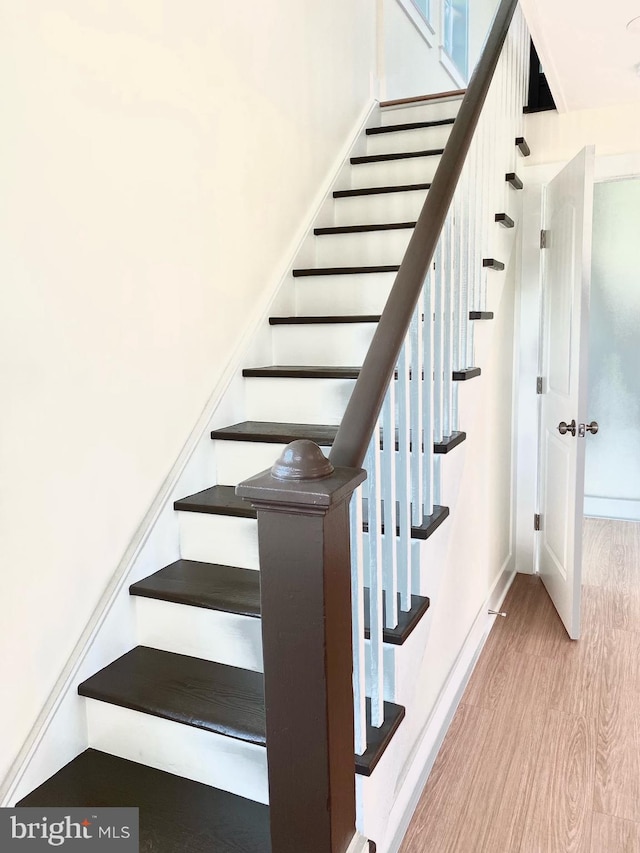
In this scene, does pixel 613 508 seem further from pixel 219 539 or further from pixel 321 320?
pixel 219 539

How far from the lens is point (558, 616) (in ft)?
9.89

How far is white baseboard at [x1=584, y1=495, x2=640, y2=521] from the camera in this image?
445 cm

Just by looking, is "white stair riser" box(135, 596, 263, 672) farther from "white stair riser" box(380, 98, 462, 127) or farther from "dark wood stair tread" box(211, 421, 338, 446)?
"white stair riser" box(380, 98, 462, 127)

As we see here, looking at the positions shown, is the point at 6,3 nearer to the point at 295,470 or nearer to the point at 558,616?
the point at 295,470

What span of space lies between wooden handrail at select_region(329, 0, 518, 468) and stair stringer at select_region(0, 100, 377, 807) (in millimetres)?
949

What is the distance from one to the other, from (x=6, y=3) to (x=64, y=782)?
5.98 feet

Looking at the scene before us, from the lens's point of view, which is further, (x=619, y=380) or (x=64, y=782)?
(x=619, y=380)

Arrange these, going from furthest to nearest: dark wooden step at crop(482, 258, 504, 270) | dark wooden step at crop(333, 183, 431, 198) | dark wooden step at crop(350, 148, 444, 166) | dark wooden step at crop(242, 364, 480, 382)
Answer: dark wooden step at crop(350, 148, 444, 166), dark wooden step at crop(333, 183, 431, 198), dark wooden step at crop(482, 258, 504, 270), dark wooden step at crop(242, 364, 480, 382)

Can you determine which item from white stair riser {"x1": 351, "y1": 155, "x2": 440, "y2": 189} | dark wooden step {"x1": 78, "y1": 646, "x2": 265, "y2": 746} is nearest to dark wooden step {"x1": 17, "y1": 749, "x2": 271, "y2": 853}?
dark wooden step {"x1": 78, "y1": 646, "x2": 265, "y2": 746}

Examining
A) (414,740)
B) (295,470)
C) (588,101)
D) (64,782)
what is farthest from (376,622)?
(588,101)

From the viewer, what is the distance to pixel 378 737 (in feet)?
4.73

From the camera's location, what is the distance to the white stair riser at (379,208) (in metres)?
2.94

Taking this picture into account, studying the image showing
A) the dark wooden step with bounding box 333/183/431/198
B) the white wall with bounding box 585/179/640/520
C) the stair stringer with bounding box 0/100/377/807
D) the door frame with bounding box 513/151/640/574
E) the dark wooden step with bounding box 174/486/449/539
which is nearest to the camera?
the stair stringer with bounding box 0/100/377/807

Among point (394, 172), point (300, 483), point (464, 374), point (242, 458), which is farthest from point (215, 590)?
point (394, 172)
